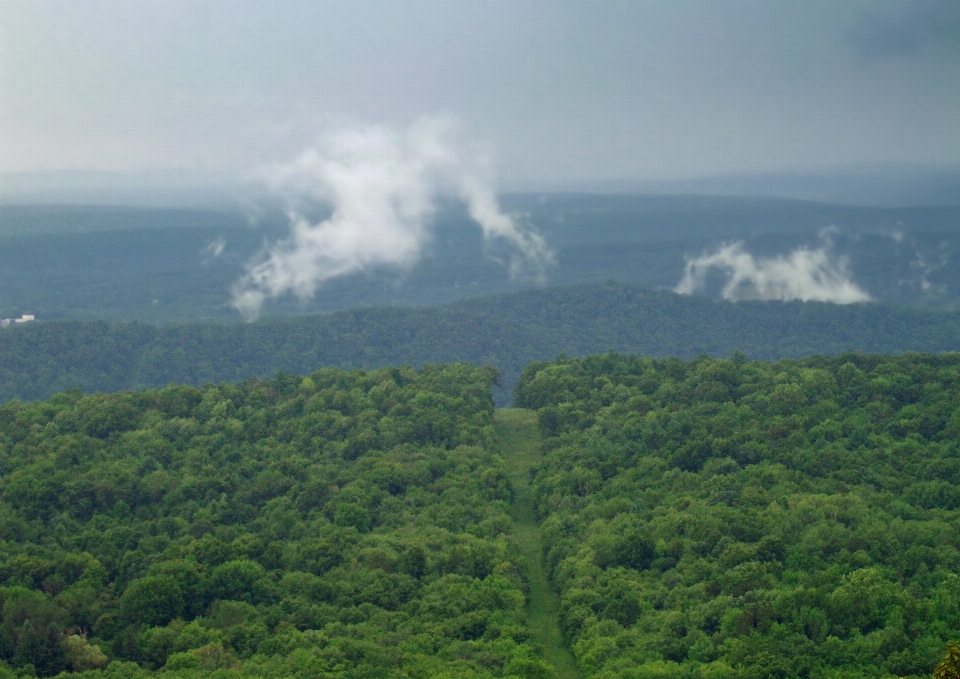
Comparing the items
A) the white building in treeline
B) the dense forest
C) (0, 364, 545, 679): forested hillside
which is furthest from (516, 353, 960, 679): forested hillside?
the white building in treeline

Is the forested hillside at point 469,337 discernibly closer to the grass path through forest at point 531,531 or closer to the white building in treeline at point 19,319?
the white building in treeline at point 19,319

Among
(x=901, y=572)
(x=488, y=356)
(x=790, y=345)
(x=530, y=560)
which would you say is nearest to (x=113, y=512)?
(x=530, y=560)

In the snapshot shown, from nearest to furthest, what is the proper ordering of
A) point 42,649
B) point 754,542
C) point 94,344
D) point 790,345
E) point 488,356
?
point 42,649
point 754,542
point 94,344
point 488,356
point 790,345

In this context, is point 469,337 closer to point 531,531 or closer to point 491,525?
point 531,531

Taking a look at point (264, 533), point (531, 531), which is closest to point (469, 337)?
point (531, 531)

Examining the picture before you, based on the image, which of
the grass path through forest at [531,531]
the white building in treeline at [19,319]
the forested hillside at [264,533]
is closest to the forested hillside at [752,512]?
the grass path through forest at [531,531]

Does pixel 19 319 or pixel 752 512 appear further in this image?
pixel 19 319

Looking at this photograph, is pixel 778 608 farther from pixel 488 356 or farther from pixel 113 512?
pixel 488 356
